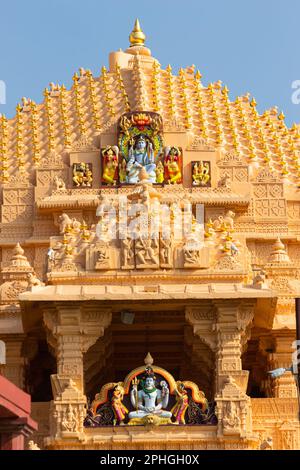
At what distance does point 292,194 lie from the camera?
6162 centimetres

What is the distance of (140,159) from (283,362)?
8.90 meters

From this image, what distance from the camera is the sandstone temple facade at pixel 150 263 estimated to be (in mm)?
49125

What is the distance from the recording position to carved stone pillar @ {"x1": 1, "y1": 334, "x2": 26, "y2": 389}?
176 feet

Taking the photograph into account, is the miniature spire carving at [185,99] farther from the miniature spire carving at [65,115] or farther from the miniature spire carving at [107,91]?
the miniature spire carving at [65,115]

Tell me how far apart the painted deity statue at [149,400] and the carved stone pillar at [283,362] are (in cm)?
546

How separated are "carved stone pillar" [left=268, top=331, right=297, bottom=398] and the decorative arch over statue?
4839 millimetres

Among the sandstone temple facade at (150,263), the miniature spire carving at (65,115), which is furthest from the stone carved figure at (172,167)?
the miniature spire carving at (65,115)

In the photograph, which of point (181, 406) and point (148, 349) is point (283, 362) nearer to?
point (148, 349)

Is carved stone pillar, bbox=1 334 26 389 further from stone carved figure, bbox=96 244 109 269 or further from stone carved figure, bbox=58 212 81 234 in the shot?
stone carved figure, bbox=96 244 109 269

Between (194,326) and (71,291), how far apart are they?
3382 millimetres
